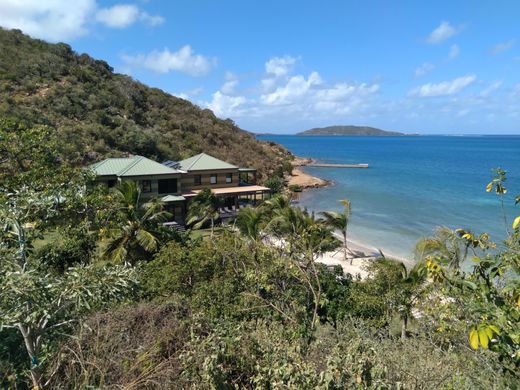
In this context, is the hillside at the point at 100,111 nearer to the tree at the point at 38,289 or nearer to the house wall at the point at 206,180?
the house wall at the point at 206,180

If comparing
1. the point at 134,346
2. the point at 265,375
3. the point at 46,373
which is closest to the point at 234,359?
the point at 265,375

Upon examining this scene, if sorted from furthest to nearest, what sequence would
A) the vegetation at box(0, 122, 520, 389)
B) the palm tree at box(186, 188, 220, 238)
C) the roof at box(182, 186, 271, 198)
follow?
the roof at box(182, 186, 271, 198) < the palm tree at box(186, 188, 220, 238) < the vegetation at box(0, 122, 520, 389)

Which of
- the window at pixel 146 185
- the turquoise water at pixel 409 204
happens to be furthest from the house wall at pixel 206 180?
the turquoise water at pixel 409 204

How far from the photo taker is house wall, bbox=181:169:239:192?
1318 inches

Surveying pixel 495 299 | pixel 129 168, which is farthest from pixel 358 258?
pixel 495 299

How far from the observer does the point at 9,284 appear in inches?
173

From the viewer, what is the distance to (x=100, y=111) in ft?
148

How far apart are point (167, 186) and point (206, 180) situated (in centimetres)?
525

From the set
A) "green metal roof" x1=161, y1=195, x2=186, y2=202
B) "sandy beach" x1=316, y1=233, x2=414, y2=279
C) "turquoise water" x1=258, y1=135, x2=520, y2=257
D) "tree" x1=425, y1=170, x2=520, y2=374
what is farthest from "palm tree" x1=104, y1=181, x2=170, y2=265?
"turquoise water" x1=258, y1=135, x2=520, y2=257

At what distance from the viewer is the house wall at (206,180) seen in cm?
3347

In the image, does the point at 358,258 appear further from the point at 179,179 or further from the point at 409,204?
the point at 409,204

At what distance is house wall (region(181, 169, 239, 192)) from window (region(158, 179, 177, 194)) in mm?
2557

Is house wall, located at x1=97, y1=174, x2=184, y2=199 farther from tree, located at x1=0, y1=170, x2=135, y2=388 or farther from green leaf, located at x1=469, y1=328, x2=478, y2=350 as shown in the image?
green leaf, located at x1=469, y1=328, x2=478, y2=350

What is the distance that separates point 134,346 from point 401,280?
1168cm
